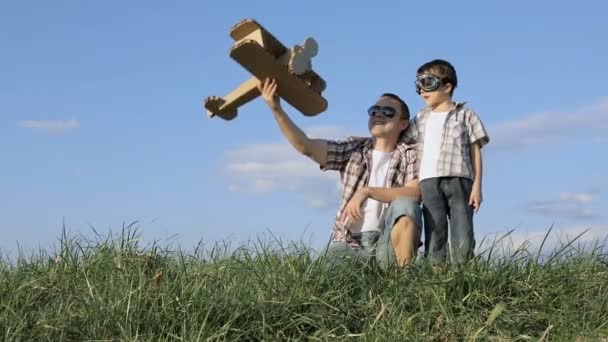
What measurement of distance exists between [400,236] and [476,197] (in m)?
0.80

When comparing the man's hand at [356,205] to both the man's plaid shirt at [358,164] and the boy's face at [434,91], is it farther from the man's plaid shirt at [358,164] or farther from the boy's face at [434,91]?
the boy's face at [434,91]

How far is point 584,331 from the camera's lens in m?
5.30

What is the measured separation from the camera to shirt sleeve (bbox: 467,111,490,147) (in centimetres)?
654

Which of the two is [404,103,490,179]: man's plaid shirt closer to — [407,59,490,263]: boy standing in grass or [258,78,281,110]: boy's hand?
[407,59,490,263]: boy standing in grass

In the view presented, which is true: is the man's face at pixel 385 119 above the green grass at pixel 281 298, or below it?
above

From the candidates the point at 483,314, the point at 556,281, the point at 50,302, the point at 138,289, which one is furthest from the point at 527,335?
the point at 50,302

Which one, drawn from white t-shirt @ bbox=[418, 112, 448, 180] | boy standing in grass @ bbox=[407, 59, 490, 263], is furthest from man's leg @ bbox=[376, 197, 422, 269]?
white t-shirt @ bbox=[418, 112, 448, 180]

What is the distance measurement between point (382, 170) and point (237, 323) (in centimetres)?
195

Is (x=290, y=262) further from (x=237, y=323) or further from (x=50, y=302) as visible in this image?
(x=50, y=302)

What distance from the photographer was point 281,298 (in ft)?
17.1

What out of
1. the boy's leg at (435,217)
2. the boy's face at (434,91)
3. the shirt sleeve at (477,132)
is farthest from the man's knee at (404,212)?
the boy's face at (434,91)

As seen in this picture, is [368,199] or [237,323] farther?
[368,199]

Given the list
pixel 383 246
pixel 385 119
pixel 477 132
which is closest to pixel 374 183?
pixel 385 119

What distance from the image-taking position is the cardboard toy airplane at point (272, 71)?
19.3ft
